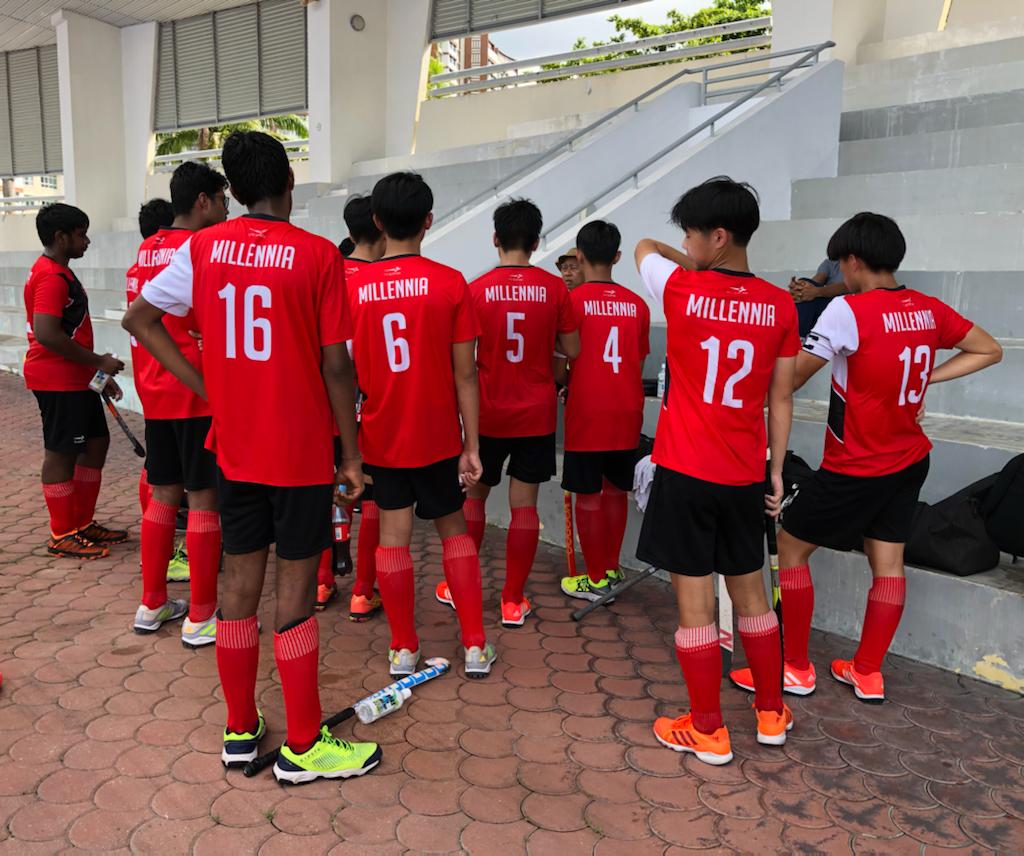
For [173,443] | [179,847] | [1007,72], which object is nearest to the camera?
[179,847]

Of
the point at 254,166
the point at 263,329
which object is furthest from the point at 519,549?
the point at 254,166

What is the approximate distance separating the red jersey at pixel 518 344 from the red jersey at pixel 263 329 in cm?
121

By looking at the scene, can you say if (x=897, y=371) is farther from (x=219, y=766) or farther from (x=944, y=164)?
(x=944, y=164)

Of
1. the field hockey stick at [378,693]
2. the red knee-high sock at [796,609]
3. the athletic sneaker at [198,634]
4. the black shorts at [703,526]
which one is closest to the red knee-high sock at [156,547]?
the athletic sneaker at [198,634]

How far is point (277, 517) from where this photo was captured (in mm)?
2477

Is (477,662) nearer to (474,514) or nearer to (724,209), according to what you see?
(474,514)

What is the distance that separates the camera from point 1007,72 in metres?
7.31

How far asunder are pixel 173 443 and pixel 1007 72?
7.77 metres

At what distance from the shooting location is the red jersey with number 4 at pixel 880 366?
9.28 feet

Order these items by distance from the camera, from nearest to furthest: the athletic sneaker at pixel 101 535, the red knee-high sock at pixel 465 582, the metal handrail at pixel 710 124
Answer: the red knee-high sock at pixel 465 582 < the athletic sneaker at pixel 101 535 < the metal handrail at pixel 710 124

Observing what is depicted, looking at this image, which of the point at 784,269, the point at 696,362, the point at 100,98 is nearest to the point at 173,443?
the point at 696,362

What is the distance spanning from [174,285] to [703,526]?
1805 millimetres

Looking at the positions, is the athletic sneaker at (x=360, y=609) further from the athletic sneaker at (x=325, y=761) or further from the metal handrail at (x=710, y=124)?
the metal handrail at (x=710, y=124)

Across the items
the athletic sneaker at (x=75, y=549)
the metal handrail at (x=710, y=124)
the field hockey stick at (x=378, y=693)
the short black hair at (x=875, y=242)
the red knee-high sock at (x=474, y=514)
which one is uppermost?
the metal handrail at (x=710, y=124)
